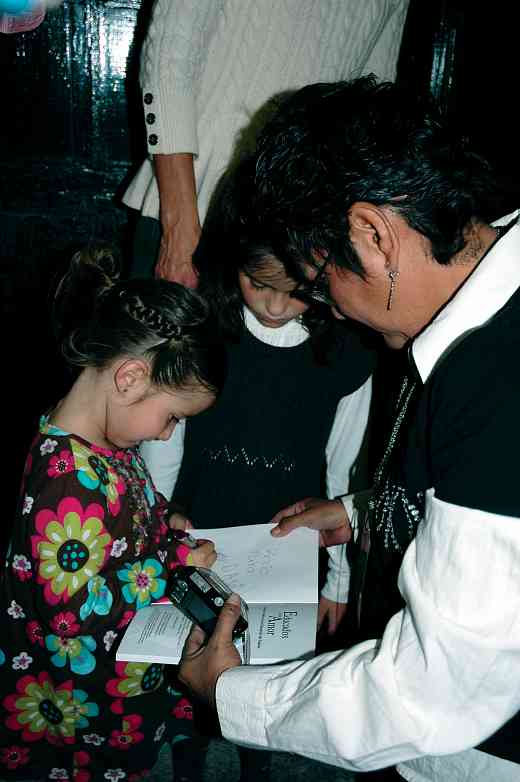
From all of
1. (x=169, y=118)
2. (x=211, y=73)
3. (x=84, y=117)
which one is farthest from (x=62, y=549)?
(x=84, y=117)

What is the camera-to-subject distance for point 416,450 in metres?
0.81

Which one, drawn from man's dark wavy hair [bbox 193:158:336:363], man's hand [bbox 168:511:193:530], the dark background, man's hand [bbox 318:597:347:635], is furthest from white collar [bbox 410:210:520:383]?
the dark background

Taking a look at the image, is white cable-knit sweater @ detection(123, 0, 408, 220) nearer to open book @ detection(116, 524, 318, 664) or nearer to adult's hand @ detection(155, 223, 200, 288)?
adult's hand @ detection(155, 223, 200, 288)

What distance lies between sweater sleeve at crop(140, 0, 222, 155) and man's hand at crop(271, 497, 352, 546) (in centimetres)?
71

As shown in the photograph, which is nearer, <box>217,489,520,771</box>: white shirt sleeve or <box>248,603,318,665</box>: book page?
<box>217,489,520,771</box>: white shirt sleeve

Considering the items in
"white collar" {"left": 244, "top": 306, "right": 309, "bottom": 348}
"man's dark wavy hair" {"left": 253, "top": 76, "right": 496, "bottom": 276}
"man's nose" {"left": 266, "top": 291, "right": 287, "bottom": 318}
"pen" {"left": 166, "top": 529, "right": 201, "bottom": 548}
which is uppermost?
"man's dark wavy hair" {"left": 253, "top": 76, "right": 496, "bottom": 276}

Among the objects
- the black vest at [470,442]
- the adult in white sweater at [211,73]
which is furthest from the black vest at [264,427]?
the black vest at [470,442]

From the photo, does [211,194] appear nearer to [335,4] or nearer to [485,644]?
[335,4]

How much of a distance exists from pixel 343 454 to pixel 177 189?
2.12ft

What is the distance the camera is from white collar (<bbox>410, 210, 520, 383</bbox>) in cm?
75

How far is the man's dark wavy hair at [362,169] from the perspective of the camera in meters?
0.78

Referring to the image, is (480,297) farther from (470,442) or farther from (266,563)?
(266,563)

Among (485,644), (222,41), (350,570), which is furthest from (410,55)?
(485,644)

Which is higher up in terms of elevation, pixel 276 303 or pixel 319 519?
pixel 276 303
